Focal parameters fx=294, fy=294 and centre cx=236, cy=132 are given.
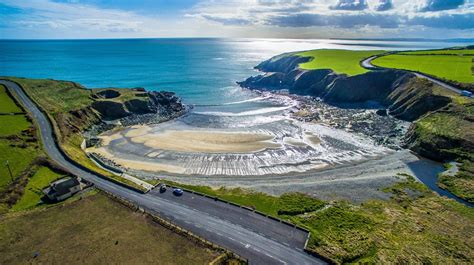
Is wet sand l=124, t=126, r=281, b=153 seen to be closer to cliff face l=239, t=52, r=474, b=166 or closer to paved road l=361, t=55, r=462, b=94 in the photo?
cliff face l=239, t=52, r=474, b=166

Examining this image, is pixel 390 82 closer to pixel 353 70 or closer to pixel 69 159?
pixel 353 70

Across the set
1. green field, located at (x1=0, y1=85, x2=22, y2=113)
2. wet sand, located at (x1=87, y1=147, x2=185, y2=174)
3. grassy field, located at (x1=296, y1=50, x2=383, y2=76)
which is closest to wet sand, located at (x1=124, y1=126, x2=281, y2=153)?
wet sand, located at (x1=87, y1=147, x2=185, y2=174)

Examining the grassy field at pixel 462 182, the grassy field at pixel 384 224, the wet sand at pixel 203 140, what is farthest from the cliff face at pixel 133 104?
the grassy field at pixel 462 182

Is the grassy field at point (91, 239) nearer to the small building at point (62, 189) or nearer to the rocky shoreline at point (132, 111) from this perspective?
the small building at point (62, 189)

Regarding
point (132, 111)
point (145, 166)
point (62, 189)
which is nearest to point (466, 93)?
point (145, 166)

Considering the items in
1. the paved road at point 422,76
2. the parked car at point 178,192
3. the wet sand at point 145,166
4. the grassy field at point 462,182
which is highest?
the paved road at point 422,76

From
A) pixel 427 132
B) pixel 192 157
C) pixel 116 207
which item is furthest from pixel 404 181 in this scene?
pixel 116 207

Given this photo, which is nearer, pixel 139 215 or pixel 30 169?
pixel 139 215
